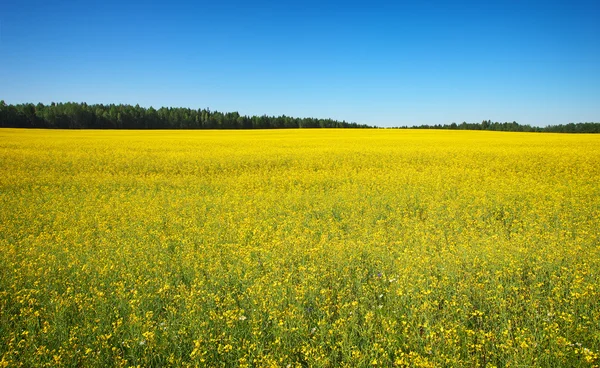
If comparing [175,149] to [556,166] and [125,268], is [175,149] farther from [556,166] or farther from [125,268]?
[556,166]

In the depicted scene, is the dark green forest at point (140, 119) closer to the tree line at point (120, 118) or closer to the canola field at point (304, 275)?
the tree line at point (120, 118)

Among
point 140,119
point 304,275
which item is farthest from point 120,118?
point 304,275

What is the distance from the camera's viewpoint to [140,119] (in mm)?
78938

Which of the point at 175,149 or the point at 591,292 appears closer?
the point at 591,292

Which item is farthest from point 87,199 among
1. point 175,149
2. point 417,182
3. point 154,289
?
point 175,149

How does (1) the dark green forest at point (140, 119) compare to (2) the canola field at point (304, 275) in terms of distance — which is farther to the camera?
(1) the dark green forest at point (140, 119)

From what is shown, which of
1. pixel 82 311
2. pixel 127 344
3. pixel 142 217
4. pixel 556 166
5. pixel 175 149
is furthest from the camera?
pixel 175 149

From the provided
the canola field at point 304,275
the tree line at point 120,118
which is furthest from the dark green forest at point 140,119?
the canola field at point 304,275

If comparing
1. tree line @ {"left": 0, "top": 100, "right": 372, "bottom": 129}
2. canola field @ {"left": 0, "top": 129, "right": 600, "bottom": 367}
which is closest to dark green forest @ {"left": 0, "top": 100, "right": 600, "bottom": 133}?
tree line @ {"left": 0, "top": 100, "right": 372, "bottom": 129}

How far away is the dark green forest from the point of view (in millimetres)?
69688

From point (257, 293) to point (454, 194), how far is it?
811cm

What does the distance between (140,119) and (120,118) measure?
14.4ft

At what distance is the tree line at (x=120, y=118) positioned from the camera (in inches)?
2746

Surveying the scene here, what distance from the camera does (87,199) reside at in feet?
34.3
